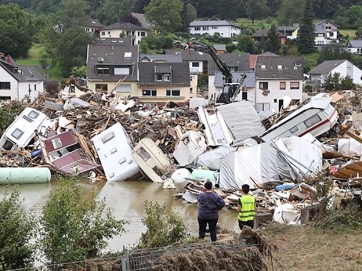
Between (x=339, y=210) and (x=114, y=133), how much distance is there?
39.7 ft

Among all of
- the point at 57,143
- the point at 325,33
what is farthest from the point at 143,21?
the point at 57,143

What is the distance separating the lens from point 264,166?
1859 cm

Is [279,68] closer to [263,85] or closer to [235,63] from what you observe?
[263,85]

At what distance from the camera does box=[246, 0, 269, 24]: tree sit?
9475 centimetres

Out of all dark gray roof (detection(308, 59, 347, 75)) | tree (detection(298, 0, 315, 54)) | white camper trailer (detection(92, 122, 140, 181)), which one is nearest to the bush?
white camper trailer (detection(92, 122, 140, 181))

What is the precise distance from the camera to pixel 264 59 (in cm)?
4162

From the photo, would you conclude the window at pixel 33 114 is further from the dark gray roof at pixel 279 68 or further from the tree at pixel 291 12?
the tree at pixel 291 12

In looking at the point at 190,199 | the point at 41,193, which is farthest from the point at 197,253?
the point at 41,193

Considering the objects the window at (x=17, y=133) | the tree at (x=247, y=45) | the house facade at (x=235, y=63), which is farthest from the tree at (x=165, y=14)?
the window at (x=17, y=133)

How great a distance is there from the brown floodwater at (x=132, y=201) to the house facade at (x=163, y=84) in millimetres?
18915

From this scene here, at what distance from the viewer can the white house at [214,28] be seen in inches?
3310

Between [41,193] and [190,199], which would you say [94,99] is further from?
[190,199]

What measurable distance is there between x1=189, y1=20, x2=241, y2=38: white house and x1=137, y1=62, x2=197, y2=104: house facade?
44235 millimetres

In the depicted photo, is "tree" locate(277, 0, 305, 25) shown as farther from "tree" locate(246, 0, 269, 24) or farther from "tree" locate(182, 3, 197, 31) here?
"tree" locate(182, 3, 197, 31)
